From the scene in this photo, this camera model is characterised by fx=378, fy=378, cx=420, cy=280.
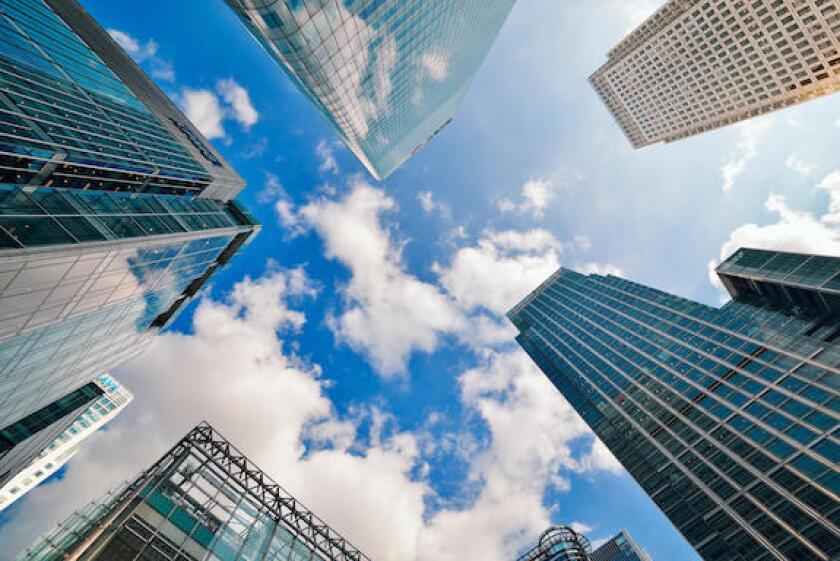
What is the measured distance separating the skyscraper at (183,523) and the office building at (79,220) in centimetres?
1094

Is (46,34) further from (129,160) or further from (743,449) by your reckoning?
(743,449)

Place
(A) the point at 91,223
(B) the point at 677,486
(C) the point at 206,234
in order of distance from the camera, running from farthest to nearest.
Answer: (B) the point at 677,486 < (C) the point at 206,234 < (A) the point at 91,223

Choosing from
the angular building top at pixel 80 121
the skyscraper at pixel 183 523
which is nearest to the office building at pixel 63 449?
the angular building top at pixel 80 121

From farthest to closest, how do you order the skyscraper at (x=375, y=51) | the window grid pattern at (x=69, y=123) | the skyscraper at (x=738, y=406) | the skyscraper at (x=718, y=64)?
the skyscraper at (x=718, y=64) → the skyscraper at (x=738, y=406) → the skyscraper at (x=375, y=51) → the window grid pattern at (x=69, y=123)

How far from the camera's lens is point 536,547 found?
140 ft

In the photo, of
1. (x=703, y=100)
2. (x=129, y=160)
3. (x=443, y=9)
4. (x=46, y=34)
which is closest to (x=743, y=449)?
(x=443, y=9)

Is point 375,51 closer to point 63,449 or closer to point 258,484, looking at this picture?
point 258,484

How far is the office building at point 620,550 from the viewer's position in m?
122

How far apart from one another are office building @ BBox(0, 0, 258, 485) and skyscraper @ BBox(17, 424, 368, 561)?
35.9ft

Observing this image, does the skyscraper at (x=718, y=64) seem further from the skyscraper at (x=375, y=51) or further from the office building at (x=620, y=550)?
the office building at (x=620, y=550)

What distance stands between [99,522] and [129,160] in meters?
26.4

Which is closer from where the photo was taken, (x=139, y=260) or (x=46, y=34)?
(x=139, y=260)

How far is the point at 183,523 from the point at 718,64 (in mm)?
142013

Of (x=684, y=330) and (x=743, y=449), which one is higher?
(x=684, y=330)
